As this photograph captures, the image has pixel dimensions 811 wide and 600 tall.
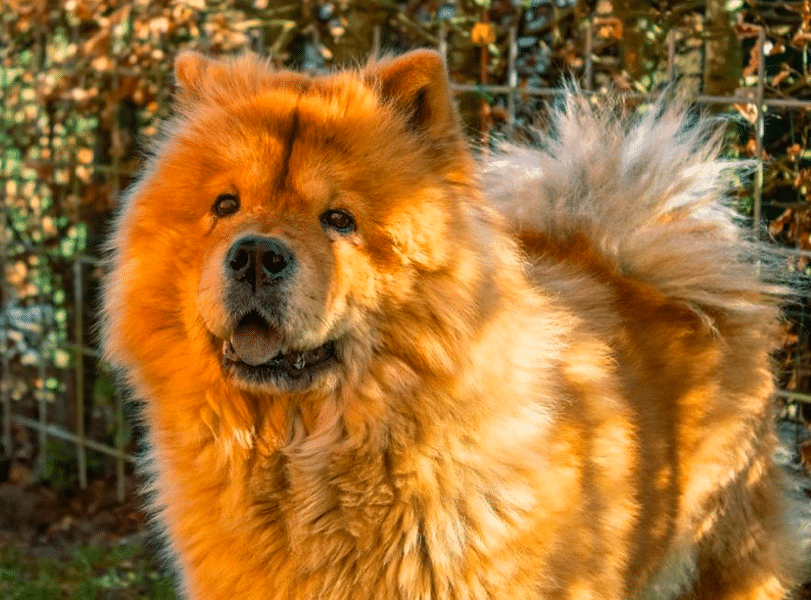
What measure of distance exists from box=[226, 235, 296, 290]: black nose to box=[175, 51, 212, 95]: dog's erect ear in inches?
29.5

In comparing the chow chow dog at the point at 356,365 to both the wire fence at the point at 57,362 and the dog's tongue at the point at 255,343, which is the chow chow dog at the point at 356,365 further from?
the wire fence at the point at 57,362

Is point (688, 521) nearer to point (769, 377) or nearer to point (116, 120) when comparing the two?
point (769, 377)

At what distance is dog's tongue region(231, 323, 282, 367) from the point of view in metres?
2.83

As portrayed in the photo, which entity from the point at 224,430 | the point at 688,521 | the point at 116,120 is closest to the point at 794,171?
the point at 688,521

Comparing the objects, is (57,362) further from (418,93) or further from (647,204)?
(418,93)

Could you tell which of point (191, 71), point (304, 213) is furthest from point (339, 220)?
point (191, 71)

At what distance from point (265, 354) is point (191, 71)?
93cm

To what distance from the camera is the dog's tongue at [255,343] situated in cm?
283

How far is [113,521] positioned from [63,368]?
1.02 m

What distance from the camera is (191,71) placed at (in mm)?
3307

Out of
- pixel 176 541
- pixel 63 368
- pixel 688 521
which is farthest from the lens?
pixel 63 368

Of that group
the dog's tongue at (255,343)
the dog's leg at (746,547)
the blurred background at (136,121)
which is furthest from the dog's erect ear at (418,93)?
the dog's leg at (746,547)

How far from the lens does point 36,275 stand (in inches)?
255

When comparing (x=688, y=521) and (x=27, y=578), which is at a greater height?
(x=688, y=521)
